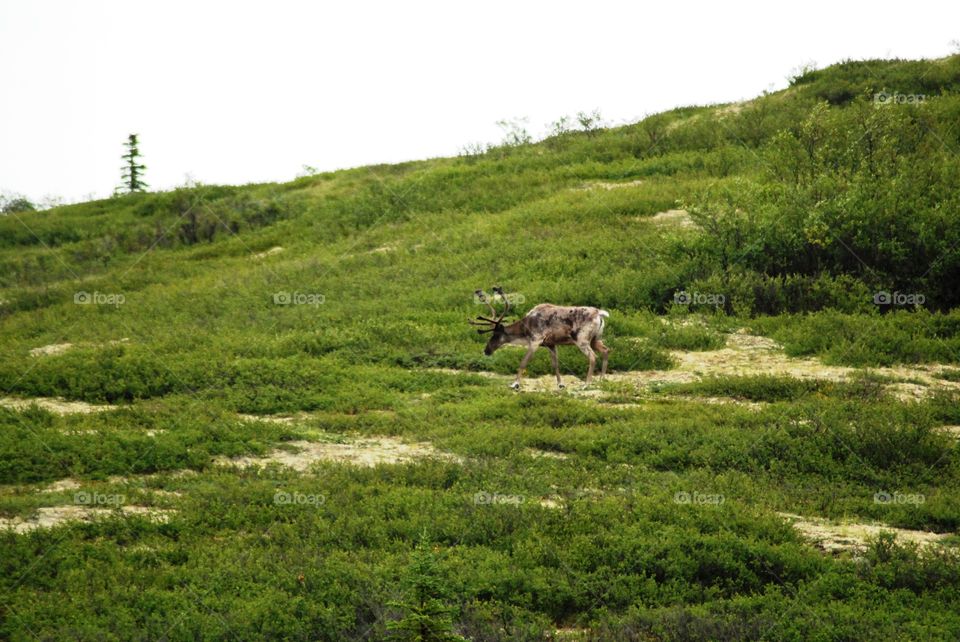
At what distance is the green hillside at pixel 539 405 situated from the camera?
13.3 m

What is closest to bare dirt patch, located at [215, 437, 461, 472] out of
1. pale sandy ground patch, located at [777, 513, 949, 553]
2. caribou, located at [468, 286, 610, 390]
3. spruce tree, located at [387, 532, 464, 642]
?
caribou, located at [468, 286, 610, 390]

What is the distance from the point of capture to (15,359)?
27.2 m

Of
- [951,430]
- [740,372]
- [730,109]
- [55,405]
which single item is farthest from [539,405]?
[730,109]

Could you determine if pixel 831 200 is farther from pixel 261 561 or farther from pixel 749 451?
pixel 261 561

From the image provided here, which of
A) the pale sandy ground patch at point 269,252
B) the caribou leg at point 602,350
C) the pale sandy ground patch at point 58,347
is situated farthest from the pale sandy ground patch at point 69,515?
the pale sandy ground patch at point 269,252

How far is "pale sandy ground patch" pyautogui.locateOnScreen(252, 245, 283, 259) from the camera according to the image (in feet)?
140

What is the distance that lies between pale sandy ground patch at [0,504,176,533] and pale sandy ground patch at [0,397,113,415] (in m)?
5.84

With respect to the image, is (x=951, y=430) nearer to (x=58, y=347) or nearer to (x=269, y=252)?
(x=58, y=347)

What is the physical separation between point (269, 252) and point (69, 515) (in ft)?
92.9

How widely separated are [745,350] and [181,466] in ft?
46.4

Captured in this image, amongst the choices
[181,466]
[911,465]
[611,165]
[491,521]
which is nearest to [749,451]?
[911,465]

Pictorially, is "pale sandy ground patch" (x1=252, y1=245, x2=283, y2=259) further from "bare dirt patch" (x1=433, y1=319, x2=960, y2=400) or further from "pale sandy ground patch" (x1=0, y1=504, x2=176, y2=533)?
"pale sandy ground patch" (x1=0, y1=504, x2=176, y2=533)

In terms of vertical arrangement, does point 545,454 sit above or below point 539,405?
below

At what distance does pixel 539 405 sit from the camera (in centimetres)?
2200
